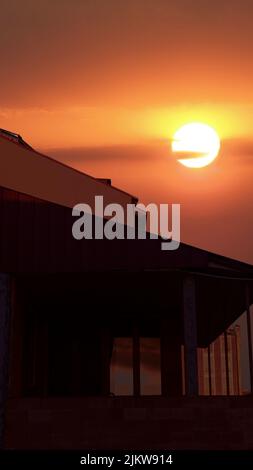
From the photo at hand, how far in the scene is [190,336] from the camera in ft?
54.7

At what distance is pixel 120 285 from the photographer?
1880cm

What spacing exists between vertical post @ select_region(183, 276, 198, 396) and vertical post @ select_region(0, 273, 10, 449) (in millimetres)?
4162

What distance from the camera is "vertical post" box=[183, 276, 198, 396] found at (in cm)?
1616

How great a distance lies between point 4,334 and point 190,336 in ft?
14.2

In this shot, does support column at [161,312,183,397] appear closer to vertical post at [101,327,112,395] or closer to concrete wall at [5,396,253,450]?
vertical post at [101,327,112,395]

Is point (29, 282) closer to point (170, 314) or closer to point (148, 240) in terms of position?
point (148, 240)

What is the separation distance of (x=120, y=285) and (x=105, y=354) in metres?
5.57

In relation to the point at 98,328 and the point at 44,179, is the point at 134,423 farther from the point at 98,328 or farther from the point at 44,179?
the point at 44,179
